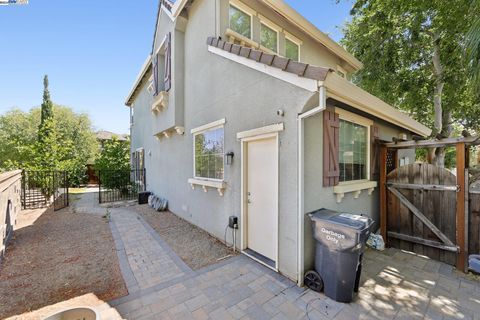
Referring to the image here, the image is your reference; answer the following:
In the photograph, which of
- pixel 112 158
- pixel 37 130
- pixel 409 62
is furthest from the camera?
pixel 37 130

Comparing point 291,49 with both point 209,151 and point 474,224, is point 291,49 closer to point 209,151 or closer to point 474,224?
point 209,151

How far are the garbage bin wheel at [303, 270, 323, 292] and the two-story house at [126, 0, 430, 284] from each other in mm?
126

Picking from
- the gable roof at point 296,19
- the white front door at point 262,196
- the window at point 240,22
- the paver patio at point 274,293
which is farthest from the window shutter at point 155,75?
the paver patio at point 274,293

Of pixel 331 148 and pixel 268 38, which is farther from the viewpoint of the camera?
pixel 268 38

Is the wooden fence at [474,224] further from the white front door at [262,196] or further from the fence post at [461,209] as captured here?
the white front door at [262,196]

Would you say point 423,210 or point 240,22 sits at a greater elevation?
point 240,22

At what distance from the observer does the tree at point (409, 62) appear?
9164 mm

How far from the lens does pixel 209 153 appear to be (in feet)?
18.4

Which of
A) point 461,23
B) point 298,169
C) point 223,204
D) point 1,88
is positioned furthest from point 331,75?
point 1,88

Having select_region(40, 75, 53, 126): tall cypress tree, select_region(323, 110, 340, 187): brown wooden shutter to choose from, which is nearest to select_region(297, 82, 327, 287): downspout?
select_region(323, 110, 340, 187): brown wooden shutter

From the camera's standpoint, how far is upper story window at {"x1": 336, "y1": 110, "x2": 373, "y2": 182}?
13.8ft

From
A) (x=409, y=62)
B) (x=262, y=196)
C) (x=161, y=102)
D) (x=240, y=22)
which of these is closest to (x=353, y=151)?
(x=262, y=196)

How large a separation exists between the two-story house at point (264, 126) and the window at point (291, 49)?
0.03 metres

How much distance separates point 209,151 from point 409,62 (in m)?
12.1
